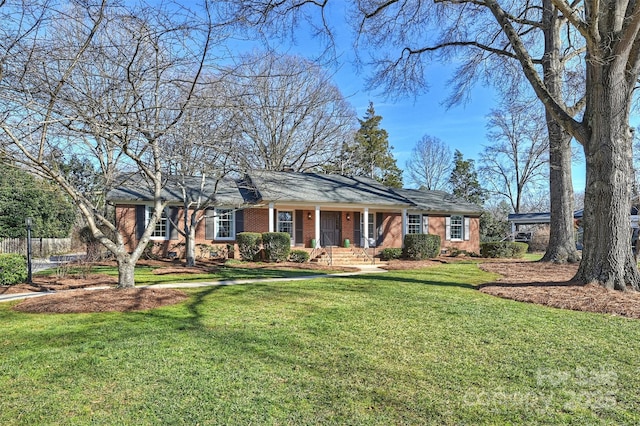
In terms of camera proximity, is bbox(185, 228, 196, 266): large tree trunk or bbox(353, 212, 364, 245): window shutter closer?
bbox(185, 228, 196, 266): large tree trunk

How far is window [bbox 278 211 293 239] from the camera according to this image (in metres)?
20.2

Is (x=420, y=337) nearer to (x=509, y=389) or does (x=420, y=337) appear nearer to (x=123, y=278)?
(x=509, y=389)

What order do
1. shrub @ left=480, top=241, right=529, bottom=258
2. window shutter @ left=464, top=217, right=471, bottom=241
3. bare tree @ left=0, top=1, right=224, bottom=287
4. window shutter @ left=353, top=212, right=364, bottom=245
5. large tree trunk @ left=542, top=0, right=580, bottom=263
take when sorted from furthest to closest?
window shutter @ left=464, top=217, right=471, bottom=241 < window shutter @ left=353, top=212, right=364, bottom=245 < shrub @ left=480, top=241, right=529, bottom=258 < large tree trunk @ left=542, top=0, right=580, bottom=263 < bare tree @ left=0, top=1, right=224, bottom=287

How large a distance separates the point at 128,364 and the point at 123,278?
195 inches

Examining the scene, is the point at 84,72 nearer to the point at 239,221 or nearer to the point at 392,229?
the point at 239,221

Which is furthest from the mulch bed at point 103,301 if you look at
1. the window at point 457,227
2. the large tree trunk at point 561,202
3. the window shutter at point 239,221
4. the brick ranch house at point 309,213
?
the window at point 457,227

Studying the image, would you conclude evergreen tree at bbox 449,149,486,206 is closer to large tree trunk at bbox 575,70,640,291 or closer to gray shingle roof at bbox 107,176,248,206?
gray shingle roof at bbox 107,176,248,206

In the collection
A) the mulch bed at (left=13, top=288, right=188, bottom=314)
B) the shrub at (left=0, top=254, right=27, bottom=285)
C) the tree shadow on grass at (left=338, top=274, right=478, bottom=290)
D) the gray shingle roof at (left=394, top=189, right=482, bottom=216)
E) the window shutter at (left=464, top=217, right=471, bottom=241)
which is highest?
the gray shingle roof at (left=394, top=189, right=482, bottom=216)

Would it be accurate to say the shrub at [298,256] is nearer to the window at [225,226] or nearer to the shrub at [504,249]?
the window at [225,226]

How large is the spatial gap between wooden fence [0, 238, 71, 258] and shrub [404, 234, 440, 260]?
2059 centimetres

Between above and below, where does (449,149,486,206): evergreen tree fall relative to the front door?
above

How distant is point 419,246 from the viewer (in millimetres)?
19094

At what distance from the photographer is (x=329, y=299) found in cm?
806

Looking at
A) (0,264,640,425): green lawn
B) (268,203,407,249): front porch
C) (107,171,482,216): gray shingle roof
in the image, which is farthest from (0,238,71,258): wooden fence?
(0,264,640,425): green lawn
